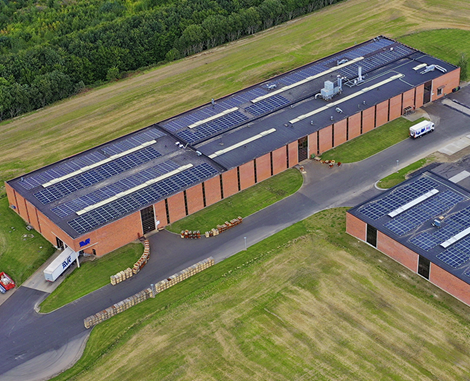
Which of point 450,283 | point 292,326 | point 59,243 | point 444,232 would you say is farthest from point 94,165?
point 450,283

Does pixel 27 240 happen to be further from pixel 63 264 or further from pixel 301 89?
pixel 301 89

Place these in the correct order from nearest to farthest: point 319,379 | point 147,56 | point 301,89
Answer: point 319,379, point 301,89, point 147,56

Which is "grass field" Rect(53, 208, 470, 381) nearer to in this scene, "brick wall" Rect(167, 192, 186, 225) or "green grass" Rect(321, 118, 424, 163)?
"brick wall" Rect(167, 192, 186, 225)

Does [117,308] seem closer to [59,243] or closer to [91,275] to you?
[91,275]

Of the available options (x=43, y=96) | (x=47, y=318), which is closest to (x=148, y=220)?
(x=47, y=318)

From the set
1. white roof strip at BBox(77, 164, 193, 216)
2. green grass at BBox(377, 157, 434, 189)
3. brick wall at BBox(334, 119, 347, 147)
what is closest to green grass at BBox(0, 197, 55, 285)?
white roof strip at BBox(77, 164, 193, 216)

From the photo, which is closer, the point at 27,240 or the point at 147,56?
the point at 27,240
